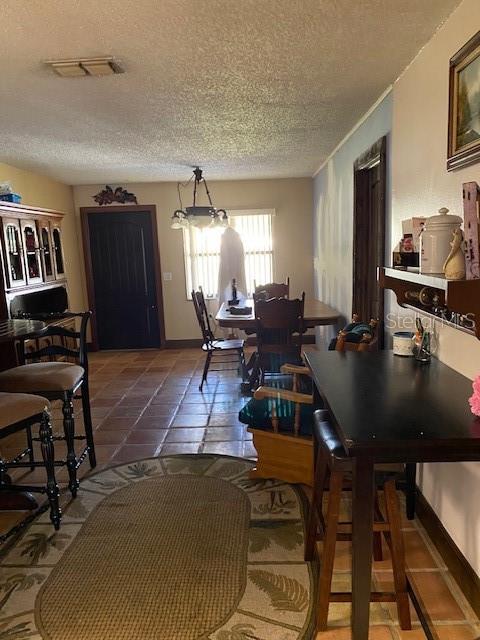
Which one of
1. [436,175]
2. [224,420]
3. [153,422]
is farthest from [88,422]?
[436,175]

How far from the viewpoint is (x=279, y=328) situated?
152 inches

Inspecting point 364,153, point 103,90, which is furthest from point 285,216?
point 103,90

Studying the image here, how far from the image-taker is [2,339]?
2.26 metres

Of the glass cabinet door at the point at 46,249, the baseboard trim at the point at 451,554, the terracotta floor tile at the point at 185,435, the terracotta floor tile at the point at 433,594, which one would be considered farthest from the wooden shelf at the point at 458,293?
the glass cabinet door at the point at 46,249

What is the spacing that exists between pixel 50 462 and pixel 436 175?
232 centimetres

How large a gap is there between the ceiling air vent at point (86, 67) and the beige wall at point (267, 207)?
3.93m

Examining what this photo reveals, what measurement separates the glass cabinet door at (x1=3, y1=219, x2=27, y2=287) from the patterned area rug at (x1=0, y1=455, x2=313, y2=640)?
224cm

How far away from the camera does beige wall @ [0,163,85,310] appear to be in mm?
4965

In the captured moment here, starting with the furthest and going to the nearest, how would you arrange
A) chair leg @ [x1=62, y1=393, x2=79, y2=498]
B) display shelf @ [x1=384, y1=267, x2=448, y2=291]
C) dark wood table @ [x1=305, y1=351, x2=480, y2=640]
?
chair leg @ [x1=62, y1=393, x2=79, y2=498] → display shelf @ [x1=384, y1=267, x2=448, y2=291] → dark wood table @ [x1=305, y1=351, x2=480, y2=640]

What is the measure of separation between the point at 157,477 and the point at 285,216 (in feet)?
14.5

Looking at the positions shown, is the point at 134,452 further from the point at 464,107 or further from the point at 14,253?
the point at 464,107

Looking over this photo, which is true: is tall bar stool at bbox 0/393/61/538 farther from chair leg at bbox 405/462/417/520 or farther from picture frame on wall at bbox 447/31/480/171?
picture frame on wall at bbox 447/31/480/171

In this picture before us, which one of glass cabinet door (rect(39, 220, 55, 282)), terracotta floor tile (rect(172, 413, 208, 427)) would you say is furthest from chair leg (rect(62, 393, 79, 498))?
glass cabinet door (rect(39, 220, 55, 282))

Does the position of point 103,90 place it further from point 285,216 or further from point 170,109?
point 285,216
